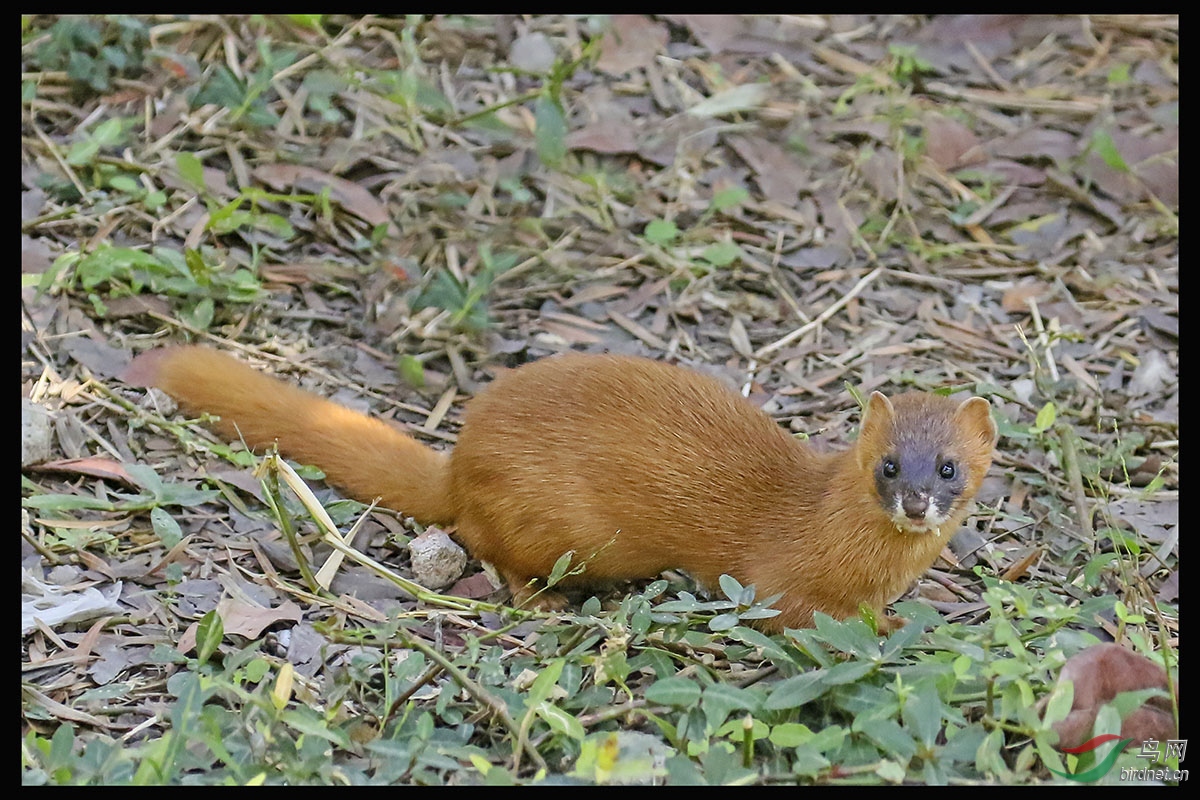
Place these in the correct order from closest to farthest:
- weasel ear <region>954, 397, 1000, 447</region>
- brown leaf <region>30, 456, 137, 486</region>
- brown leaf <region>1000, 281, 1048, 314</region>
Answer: weasel ear <region>954, 397, 1000, 447</region> → brown leaf <region>30, 456, 137, 486</region> → brown leaf <region>1000, 281, 1048, 314</region>

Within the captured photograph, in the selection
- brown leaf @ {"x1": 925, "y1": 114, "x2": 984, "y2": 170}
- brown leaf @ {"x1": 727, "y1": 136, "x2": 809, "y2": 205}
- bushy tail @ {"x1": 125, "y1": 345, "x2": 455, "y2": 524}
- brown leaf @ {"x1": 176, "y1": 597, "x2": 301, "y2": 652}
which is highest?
brown leaf @ {"x1": 925, "y1": 114, "x2": 984, "y2": 170}

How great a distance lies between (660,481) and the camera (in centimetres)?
420

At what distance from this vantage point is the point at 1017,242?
6125 millimetres

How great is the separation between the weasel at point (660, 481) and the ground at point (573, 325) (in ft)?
0.65

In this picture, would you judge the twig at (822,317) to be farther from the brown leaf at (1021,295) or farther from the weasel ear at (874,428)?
the weasel ear at (874,428)

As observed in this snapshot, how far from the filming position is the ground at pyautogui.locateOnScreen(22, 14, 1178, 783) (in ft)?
A: 10.8

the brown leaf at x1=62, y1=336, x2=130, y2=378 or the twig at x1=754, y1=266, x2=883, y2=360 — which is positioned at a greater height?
the twig at x1=754, y1=266, x2=883, y2=360

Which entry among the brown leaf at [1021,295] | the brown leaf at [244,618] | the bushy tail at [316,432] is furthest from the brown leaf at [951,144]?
the brown leaf at [244,618]

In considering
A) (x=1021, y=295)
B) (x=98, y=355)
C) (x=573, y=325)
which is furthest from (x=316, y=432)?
(x=1021, y=295)

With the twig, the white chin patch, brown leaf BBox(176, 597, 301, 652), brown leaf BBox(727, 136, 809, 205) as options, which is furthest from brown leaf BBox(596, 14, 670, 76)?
brown leaf BBox(176, 597, 301, 652)

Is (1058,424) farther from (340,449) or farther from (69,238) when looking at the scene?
(69,238)

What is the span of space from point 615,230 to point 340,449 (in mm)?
2064

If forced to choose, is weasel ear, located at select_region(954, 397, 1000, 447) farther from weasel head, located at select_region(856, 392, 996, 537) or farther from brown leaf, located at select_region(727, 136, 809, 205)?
brown leaf, located at select_region(727, 136, 809, 205)

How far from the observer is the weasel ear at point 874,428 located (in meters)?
3.90
